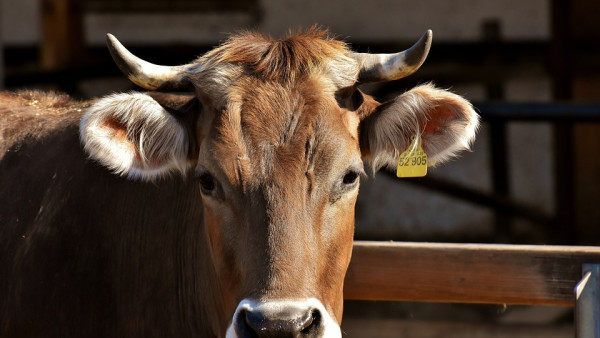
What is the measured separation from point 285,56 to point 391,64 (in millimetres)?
411

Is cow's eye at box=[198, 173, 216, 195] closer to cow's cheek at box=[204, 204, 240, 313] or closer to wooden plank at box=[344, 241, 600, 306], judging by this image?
cow's cheek at box=[204, 204, 240, 313]

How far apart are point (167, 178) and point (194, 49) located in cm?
495

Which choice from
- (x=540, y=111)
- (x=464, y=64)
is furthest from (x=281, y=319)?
(x=464, y=64)

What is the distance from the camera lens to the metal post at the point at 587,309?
12.4 ft

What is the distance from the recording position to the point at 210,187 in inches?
144

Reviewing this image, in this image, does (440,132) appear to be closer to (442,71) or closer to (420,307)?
(420,307)

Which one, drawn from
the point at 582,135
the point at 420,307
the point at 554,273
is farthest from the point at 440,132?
the point at 582,135

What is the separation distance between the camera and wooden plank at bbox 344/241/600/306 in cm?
398

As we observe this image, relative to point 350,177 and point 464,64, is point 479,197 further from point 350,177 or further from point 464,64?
point 350,177

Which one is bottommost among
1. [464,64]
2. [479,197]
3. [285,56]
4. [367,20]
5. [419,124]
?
[479,197]

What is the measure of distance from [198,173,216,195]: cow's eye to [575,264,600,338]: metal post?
1.44 m

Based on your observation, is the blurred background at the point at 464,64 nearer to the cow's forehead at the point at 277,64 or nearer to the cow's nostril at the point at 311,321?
the cow's forehead at the point at 277,64

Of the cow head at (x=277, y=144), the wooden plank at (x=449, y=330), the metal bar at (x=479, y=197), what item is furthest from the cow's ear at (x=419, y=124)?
the metal bar at (x=479, y=197)

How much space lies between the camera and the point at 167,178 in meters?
4.24
